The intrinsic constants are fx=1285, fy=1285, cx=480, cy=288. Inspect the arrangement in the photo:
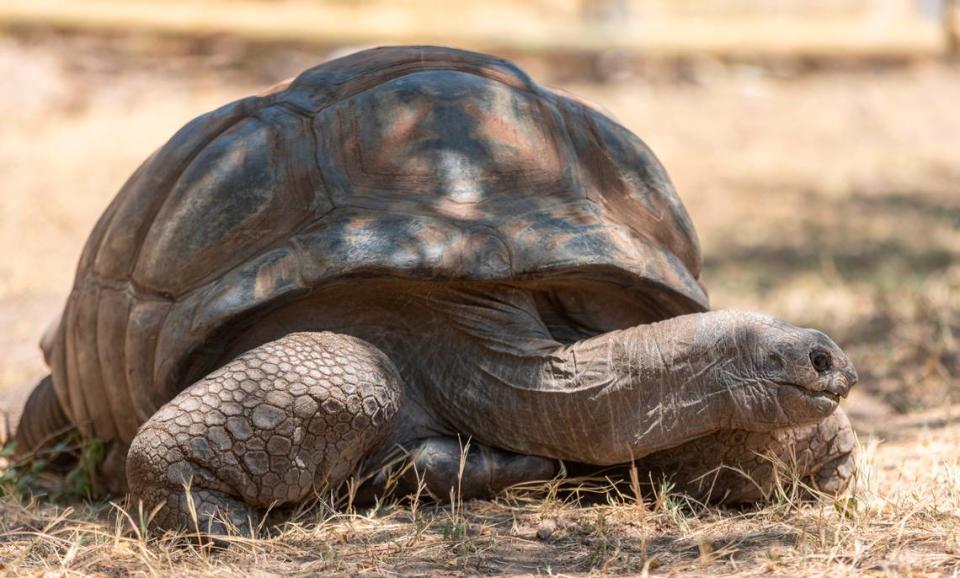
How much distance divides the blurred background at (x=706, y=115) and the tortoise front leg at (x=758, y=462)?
129cm

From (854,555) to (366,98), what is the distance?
1692 millimetres

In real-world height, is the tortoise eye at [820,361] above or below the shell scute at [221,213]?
below

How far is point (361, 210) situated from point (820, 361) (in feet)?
3.79

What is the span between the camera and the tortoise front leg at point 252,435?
2885mm

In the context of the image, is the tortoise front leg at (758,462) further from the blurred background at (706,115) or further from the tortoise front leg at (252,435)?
the blurred background at (706,115)

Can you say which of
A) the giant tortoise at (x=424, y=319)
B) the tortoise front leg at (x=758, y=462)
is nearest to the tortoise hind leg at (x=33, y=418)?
the giant tortoise at (x=424, y=319)

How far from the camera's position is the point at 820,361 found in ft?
9.50

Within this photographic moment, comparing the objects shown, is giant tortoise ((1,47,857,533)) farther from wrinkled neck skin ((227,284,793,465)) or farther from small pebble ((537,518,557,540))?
small pebble ((537,518,557,540))

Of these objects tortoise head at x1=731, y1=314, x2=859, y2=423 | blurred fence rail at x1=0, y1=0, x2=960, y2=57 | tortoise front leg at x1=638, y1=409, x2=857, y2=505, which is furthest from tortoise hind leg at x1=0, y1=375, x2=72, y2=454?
blurred fence rail at x1=0, y1=0, x2=960, y2=57

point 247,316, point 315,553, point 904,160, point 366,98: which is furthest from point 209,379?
point 904,160

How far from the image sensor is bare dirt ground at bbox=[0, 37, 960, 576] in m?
2.77

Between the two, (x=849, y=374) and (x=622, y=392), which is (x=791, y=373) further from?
(x=622, y=392)

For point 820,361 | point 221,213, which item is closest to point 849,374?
point 820,361

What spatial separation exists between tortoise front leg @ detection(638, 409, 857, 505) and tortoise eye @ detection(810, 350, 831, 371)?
268 millimetres
